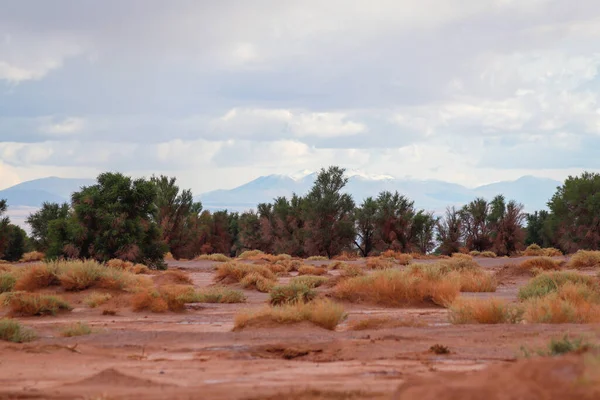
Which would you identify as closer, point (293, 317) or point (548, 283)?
point (293, 317)

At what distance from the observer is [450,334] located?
11.6 m

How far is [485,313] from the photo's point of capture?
12.9m

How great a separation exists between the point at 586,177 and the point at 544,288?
46742 mm

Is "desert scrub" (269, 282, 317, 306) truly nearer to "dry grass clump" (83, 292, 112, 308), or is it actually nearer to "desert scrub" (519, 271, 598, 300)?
"dry grass clump" (83, 292, 112, 308)

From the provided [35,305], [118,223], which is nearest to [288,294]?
[35,305]

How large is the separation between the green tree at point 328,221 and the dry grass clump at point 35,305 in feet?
134

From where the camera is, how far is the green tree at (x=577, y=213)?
55.8m

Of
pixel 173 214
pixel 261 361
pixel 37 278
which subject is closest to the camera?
pixel 261 361

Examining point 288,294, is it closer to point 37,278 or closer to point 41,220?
point 37,278

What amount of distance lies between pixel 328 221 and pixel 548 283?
39955 mm

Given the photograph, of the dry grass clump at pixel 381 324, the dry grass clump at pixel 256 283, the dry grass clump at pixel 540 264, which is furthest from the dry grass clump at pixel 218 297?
the dry grass clump at pixel 540 264

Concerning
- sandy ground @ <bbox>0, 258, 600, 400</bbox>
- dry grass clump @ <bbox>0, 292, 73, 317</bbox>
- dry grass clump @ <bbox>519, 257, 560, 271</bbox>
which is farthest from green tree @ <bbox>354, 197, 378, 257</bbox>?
sandy ground @ <bbox>0, 258, 600, 400</bbox>

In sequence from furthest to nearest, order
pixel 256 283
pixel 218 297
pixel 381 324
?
pixel 256 283
pixel 218 297
pixel 381 324

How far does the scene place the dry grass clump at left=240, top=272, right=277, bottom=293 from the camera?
893 inches
